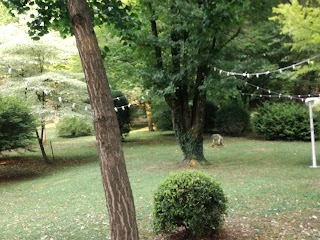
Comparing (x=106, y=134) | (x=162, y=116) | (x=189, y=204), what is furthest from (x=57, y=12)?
(x=162, y=116)

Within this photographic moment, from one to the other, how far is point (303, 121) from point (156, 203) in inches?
652

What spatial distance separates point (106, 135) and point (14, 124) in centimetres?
1115

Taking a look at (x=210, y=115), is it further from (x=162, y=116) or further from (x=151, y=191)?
(x=151, y=191)

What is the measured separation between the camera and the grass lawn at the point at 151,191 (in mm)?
5344

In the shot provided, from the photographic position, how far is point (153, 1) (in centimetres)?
1084

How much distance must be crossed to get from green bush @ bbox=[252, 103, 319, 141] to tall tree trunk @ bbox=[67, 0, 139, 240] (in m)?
18.0

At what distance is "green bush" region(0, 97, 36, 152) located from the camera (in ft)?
41.6

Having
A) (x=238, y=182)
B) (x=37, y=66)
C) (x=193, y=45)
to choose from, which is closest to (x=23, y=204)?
(x=238, y=182)

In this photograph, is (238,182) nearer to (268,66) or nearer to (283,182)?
(283,182)

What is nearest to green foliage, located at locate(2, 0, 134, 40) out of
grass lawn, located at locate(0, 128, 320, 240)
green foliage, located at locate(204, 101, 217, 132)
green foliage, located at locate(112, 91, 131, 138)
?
grass lawn, located at locate(0, 128, 320, 240)

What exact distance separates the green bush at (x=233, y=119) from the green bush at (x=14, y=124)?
12.2 m

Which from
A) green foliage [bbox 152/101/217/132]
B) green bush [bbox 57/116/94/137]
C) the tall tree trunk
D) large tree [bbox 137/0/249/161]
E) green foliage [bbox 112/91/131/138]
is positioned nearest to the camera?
the tall tree trunk

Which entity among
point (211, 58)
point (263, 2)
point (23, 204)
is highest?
point (263, 2)

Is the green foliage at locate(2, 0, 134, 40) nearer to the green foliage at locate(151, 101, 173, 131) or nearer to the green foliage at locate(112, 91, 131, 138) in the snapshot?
the green foliage at locate(112, 91, 131, 138)
